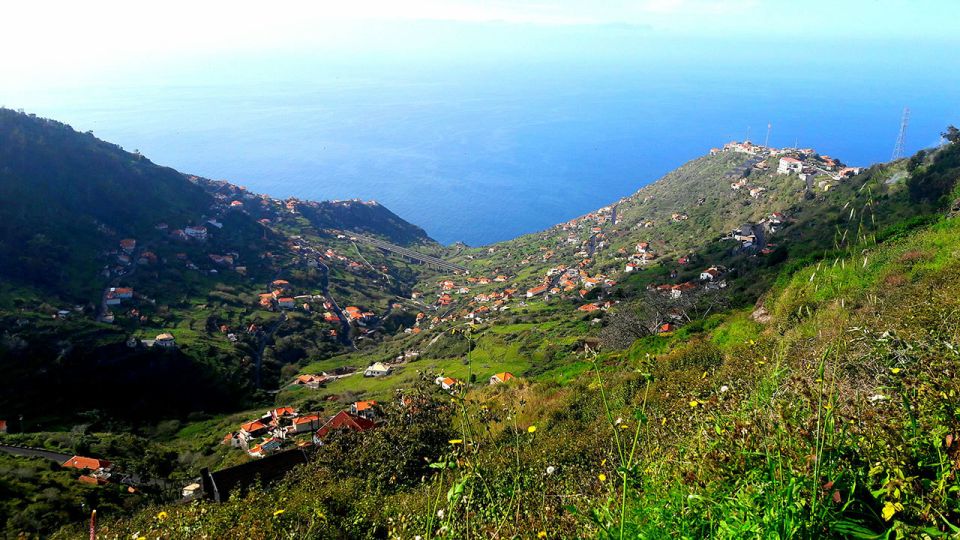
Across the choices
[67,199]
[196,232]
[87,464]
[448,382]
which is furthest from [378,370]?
[67,199]

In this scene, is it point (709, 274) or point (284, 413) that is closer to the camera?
point (284, 413)

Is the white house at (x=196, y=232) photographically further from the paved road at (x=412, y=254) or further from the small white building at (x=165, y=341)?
the small white building at (x=165, y=341)

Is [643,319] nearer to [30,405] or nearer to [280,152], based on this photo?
[30,405]

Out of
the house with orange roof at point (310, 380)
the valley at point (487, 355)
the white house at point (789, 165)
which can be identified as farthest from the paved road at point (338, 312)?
the white house at point (789, 165)

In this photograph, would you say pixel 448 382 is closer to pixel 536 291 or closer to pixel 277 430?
pixel 277 430

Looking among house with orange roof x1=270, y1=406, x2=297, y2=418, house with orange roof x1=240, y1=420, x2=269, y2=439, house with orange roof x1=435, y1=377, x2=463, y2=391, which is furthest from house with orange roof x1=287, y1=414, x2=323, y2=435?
house with orange roof x1=435, y1=377, x2=463, y2=391

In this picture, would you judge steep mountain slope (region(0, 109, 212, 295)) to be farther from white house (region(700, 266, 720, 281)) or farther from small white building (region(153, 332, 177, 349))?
white house (region(700, 266, 720, 281))
